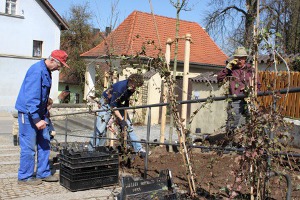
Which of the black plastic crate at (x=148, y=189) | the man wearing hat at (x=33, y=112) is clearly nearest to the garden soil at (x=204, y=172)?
the black plastic crate at (x=148, y=189)

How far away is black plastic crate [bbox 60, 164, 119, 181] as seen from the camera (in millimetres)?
4840

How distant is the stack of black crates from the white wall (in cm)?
2019

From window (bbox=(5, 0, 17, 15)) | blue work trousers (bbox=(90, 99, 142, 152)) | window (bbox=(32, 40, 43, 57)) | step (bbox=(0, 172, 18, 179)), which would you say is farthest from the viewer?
window (bbox=(32, 40, 43, 57))

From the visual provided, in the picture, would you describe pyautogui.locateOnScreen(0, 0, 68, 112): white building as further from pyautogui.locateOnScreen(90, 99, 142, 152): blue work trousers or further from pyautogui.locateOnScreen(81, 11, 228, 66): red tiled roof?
pyautogui.locateOnScreen(90, 99, 142, 152): blue work trousers

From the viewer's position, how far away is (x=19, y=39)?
24.9 meters

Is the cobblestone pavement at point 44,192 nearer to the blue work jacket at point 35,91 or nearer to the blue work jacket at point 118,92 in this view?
the blue work jacket at point 35,91

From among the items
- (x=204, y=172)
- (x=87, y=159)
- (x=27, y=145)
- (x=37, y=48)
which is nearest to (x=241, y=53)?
(x=204, y=172)

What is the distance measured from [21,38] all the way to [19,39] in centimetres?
16

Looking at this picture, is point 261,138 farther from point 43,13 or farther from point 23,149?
point 43,13

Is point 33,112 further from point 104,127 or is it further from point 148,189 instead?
point 104,127

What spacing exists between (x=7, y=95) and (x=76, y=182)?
68.1 feet

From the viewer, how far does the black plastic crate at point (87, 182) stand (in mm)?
4859

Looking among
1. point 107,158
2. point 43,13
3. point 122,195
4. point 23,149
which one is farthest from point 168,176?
point 43,13

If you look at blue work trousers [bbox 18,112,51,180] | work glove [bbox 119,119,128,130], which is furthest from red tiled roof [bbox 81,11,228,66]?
blue work trousers [bbox 18,112,51,180]
